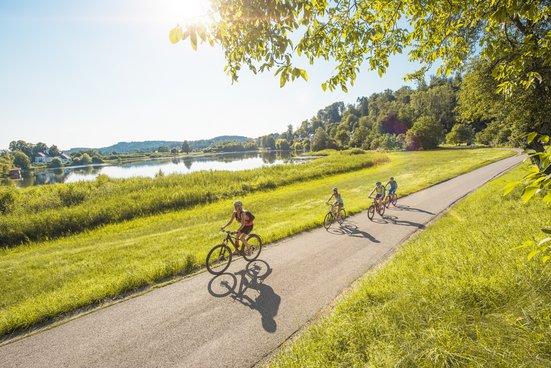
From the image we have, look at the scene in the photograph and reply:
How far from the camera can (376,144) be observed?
297 ft

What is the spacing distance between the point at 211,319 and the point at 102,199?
63.1ft

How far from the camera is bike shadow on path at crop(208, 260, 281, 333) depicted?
19.8 ft

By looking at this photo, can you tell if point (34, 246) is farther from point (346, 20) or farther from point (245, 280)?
point (346, 20)

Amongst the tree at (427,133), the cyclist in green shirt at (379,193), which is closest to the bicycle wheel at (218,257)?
the cyclist in green shirt at (379,193)

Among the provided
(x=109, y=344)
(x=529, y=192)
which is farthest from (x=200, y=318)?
(x=529, y=192)

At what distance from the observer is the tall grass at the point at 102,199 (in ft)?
51.1

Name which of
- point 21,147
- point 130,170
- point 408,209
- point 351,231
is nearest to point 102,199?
point 351,231

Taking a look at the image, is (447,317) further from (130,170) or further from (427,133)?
(130,170)

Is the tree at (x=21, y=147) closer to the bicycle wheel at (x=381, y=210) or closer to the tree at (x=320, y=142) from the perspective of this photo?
the tree at (x=320, y=142)

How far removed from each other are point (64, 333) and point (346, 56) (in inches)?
346

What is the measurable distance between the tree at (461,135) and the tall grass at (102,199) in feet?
245

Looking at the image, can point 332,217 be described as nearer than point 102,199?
Yes

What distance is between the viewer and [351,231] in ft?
38.7

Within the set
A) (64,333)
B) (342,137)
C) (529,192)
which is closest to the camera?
(529,192)
